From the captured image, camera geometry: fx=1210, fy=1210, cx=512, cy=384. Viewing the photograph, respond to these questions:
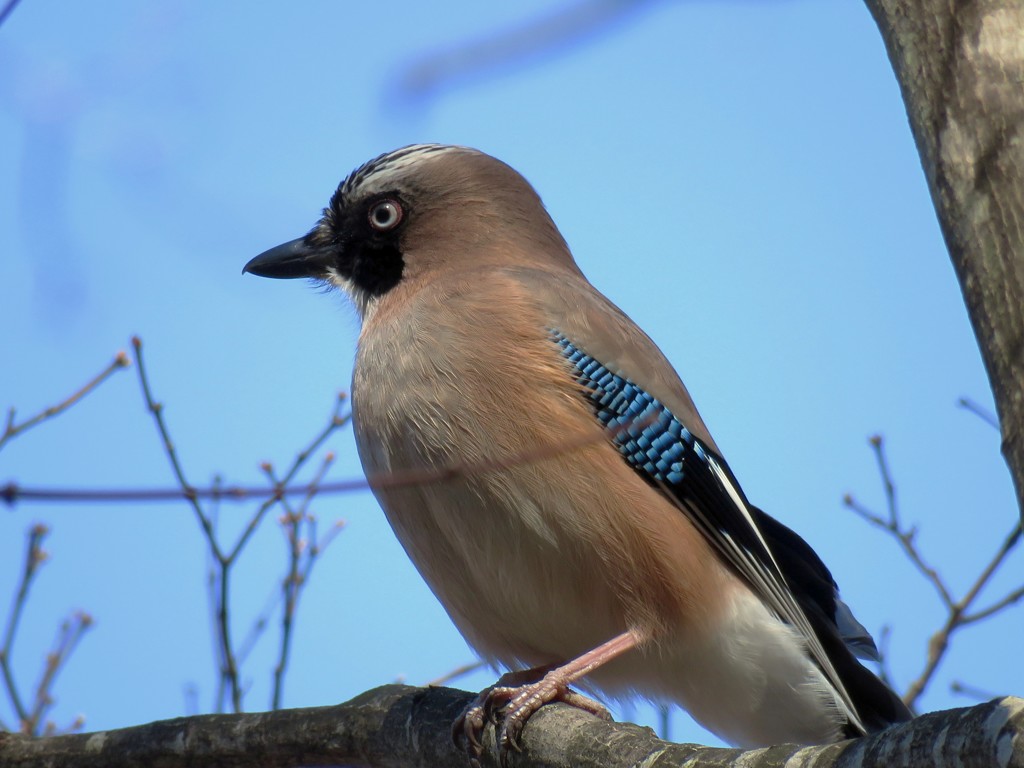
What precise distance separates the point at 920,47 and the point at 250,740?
3606mm

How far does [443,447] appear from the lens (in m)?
5.04

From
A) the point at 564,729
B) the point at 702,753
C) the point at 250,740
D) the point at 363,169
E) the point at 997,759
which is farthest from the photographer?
the point at 363,169

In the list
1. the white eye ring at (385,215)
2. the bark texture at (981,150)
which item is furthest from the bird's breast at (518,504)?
the bark texture at (981,150)

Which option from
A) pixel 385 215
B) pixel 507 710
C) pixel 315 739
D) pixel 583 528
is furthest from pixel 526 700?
pixel 385 215

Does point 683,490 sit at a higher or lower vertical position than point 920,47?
lower

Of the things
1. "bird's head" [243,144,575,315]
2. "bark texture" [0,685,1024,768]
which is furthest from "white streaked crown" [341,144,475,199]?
"bark texture" [0,685,1024,768]

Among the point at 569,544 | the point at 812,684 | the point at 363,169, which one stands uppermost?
the point at 363,169

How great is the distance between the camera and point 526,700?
15.2ft

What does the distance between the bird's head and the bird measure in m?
0.27

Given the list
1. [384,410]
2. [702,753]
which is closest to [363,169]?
[384,410]

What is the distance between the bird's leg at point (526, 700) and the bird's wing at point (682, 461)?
683 mm

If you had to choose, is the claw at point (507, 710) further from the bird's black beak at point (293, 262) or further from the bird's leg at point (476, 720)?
the bird's black beak at point (293, 262)

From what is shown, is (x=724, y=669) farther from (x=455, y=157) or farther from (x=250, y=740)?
(x=455, y=157)

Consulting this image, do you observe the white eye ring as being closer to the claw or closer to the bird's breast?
the bird's breast
